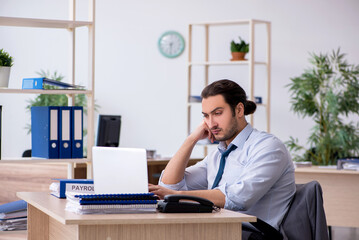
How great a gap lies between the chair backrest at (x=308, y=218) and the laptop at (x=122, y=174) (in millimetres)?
696

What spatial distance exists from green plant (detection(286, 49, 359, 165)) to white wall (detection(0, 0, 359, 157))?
2.71ft

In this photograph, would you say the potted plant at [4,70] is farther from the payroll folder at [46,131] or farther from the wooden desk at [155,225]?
the wooden desk at [155,225]

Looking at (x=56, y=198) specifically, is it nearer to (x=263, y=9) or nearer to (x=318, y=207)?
(x=318, y=207)

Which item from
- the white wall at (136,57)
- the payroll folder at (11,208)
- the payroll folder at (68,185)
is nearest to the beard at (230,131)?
the payroll folder at (68,185)

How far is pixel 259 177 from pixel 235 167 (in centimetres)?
28

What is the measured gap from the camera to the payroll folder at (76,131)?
11.7 ft

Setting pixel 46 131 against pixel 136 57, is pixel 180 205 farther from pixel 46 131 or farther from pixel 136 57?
pixel 136 57

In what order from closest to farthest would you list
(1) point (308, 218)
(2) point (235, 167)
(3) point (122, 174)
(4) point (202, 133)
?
1. (3) point (122, 174)
2. (1) point (308, 218)
3. (2) point (235, 167)
4. (4) point (202, 133)

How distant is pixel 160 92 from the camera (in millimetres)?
8055

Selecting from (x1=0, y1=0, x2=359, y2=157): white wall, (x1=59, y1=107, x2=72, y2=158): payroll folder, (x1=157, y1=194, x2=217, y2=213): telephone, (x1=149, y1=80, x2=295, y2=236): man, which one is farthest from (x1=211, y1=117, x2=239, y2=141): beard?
(x1=0, y1=0, x2=359, y2=157): white wall

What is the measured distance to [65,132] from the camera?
3.54 metres

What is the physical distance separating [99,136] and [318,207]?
2.93 m

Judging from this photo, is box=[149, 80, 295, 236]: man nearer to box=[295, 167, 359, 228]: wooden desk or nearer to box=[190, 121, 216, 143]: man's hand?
A: box=[190, 121, 216, 143]: man's hand

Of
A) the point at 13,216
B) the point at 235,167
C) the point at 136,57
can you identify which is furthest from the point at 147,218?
the point at 136,57
